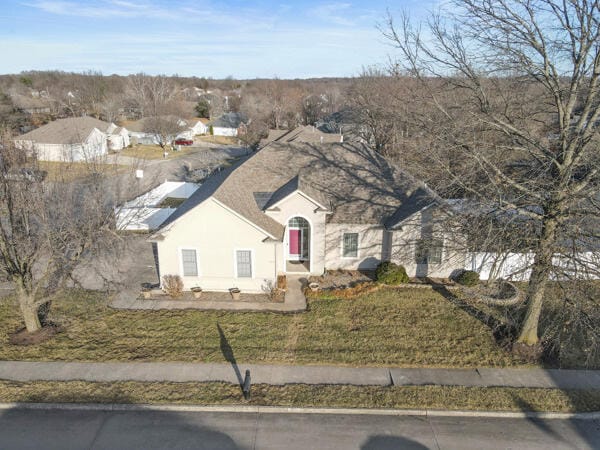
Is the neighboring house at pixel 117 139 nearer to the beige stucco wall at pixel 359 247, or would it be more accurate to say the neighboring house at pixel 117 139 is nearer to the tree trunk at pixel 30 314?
the tree trunk at pixel 30 314

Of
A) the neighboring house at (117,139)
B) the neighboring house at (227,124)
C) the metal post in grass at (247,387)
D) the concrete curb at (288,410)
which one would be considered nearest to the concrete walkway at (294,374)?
the metal post in grass at (247,387)

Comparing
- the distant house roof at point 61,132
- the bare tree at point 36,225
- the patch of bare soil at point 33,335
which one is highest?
the distant house roof at point 61,132

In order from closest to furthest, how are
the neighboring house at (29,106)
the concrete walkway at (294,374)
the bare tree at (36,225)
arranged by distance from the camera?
the concrete walkway at (294,374), the bare tree at (36,225), the neighboring house at (29,106)

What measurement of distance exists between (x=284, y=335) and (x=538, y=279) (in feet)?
30.3

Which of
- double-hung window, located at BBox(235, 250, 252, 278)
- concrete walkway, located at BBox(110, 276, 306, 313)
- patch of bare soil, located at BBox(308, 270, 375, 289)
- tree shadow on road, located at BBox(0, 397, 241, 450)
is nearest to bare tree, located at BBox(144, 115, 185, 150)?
concrete walkway, located at BBox(110, 276, 306, 313)

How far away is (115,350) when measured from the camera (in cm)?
1390

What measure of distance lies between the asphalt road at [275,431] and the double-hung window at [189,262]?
25.4 feet

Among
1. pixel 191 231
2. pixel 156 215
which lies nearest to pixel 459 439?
pixel 191 231

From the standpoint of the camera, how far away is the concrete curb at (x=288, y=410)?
36.9 ft

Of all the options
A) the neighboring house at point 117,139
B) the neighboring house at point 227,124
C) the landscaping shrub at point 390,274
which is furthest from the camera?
the neighboring house at point 227,124

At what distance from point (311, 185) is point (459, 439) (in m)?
13.7

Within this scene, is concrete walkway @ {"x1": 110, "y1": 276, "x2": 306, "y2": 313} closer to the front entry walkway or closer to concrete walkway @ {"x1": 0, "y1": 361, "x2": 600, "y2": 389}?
the front entry walkway

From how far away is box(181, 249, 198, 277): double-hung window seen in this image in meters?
18.1

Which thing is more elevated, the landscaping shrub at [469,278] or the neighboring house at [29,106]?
the neighboring house at [29,106]
